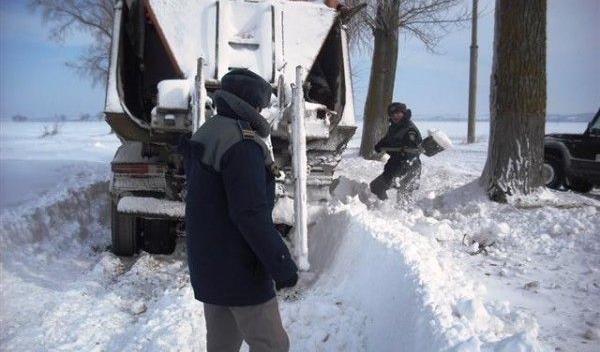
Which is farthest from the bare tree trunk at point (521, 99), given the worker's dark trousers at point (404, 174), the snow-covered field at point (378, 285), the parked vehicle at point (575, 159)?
the parked vehicle at point (575, 159)

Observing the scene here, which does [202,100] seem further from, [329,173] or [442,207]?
[442,207]

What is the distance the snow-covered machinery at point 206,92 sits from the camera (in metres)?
5.03

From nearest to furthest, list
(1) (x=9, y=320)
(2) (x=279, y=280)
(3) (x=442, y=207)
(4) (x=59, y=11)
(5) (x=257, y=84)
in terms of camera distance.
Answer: (2) (x=279, y=280) → (5) (x=257, y=84) → (1) (x=9, y=320) → (3) (x=442, y=207) → (4) (x=59, y=11)

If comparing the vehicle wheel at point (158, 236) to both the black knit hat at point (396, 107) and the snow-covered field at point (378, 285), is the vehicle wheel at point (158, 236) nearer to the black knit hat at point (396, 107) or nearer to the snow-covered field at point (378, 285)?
the snow-covered field at point (378, 285)

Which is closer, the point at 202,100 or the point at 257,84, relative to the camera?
the point at 257,84

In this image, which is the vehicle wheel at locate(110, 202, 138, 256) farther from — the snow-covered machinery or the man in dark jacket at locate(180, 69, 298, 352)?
the man in dark jacket at locate(180, 69, 298, 352)

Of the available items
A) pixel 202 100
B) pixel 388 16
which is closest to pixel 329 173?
pixel 202 100

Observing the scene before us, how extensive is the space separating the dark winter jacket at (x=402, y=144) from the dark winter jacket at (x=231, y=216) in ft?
16.5

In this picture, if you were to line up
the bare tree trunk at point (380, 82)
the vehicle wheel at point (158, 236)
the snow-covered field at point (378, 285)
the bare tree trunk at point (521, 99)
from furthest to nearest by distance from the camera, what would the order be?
the bare tree trunk at point (380, 82)
the bare tree trunk at point (521, 99)
the vehicle wheel at point (158, 236)
the snow-covered field at point (378, 285)

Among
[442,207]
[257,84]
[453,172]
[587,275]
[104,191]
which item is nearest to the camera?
[257,84]

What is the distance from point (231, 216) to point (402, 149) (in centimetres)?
531

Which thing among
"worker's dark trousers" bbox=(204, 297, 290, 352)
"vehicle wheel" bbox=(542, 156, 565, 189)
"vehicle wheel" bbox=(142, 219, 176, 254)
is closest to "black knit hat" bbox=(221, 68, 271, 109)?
"worker's dark trousers" bbox=(204, 297, 290, 352)

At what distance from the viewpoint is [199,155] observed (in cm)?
234

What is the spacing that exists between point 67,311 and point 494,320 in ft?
10.6
